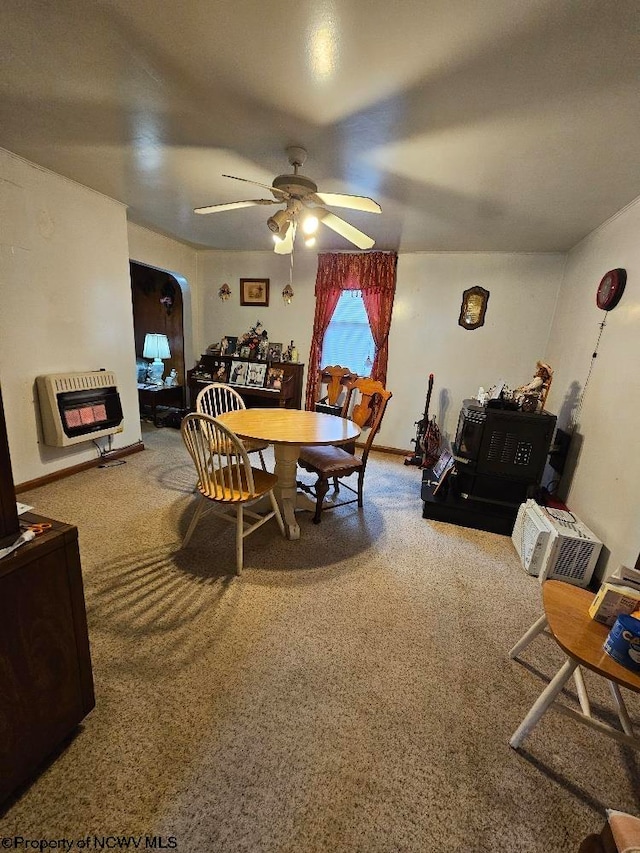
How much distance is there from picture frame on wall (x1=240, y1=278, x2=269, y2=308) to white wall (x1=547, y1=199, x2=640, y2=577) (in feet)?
11.3

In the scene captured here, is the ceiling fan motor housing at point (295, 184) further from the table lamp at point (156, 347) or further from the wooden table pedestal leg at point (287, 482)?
the table lamp at point (156, 347)

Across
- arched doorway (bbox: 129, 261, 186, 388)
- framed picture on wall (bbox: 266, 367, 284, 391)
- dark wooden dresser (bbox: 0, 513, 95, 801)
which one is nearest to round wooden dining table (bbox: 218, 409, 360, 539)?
dark wooden dresser (bbox: 0, 513, 95, 801)

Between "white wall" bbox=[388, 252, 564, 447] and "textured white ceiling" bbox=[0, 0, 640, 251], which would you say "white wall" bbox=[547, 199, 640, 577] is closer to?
"textured white ceiling" bbox=[0, 0, 640, 251]

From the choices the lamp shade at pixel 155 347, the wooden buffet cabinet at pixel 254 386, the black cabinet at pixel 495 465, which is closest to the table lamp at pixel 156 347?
the lamp shade at pixel 155 347

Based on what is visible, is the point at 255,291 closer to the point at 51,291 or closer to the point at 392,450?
the point at 51,291

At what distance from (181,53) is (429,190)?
1.64 meters

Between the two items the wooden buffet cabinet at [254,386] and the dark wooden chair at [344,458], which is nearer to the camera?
the dark wooden chair at [344,458]

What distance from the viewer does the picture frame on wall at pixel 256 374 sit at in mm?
4418

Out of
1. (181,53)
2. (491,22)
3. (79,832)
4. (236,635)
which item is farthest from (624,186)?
(79,832)

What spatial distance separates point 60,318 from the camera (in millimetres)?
2816

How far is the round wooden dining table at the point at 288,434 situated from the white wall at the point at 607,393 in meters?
1.65

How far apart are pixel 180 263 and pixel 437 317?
134 inches

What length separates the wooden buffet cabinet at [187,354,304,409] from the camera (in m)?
4.27

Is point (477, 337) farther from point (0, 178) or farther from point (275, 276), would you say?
point (0, 178)
